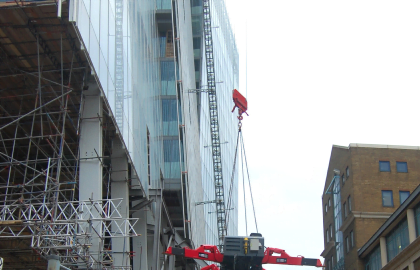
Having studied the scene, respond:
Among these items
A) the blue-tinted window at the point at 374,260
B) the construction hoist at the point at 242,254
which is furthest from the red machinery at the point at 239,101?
the blue-tinted window at the point at 374,260

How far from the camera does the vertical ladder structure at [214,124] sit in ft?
218

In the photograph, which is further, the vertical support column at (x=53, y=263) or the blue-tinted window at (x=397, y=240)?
the blue-tinted window at (x=397, y=240)

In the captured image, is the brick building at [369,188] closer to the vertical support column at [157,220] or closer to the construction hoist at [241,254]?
the vertical support column at [157,220]

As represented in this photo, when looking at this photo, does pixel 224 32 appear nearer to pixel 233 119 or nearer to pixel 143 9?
pixel 233 119

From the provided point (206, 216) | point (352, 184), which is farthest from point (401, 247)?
point (206, 216)

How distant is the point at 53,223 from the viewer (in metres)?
20.7

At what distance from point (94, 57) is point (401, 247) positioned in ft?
111

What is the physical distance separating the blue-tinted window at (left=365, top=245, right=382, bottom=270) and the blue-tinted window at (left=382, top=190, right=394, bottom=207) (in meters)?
6.71

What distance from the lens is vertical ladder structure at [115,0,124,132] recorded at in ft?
92.1

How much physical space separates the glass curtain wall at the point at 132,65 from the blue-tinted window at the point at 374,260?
23897 millimetres

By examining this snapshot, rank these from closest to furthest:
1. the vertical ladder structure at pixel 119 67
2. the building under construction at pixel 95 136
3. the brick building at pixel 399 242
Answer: the building under construction at pixel 95 136, the vertical ladder structure at pixel 119 67, the brick building at pixel 399 242

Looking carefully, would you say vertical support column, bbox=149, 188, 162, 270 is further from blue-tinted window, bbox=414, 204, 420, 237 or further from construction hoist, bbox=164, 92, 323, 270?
blue-tinted window, bbox=414, 204, 420, 237

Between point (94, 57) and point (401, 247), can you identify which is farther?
point (401, 247)

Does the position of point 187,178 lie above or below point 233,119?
below
